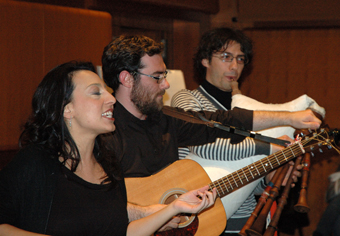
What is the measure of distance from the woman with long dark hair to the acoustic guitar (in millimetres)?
248

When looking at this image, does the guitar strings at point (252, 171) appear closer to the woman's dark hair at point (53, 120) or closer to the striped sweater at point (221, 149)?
the striped sweater at point (221, 149)

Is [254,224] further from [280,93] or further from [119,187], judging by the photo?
[280,93]

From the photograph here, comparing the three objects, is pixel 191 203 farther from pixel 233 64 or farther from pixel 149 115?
pixel 233 64

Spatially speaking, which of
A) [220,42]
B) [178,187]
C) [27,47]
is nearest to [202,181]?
[178,187]

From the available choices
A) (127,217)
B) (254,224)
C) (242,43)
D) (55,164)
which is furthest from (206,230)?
(242,43)

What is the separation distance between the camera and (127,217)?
1464 mm

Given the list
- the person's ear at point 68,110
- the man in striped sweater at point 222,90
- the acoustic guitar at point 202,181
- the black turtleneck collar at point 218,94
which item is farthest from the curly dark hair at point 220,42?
the person's ear at point 68,110

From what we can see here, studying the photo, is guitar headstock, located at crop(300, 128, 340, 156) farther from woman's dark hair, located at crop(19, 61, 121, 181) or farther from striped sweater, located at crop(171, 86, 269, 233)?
woman's dark hair, located at crop(19, 61, 121, 181)

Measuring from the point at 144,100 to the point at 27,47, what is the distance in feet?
3.97

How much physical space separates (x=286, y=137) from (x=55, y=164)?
1.18 m

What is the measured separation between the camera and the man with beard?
1789 millimetres

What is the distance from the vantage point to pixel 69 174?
4.41ft

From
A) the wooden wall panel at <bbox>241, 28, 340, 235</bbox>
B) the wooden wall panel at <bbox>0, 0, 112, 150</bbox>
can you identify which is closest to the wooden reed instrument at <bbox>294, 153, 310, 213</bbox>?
the wooden wall panel at <bbox>0, 0, 112, 150</bbox>

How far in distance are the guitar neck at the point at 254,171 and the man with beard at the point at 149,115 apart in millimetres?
100
